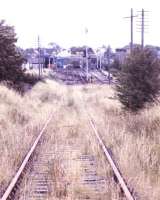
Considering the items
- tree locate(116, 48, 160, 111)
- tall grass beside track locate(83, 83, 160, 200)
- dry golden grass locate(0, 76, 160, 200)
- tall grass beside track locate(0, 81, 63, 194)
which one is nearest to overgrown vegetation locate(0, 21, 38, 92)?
tall grass beside track locate(0, 81, 63, 194)

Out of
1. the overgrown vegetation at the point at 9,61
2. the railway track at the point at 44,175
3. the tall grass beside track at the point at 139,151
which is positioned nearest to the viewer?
the railway track at the point at 44,175

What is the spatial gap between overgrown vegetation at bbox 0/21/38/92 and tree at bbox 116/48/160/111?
14.4m

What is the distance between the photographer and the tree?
25.5 metres

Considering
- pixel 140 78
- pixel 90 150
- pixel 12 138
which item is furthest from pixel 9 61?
pixel 90 150

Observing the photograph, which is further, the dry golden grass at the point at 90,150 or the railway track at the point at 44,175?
the dry golden grass at the point at 90,150

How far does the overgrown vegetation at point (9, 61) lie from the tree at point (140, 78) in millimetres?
14363

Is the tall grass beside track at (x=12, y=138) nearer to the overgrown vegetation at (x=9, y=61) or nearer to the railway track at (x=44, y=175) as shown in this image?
the railway track at (x=44, y=175)

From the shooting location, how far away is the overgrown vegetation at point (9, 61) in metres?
39.8

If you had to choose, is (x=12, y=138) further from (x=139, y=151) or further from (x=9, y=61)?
(x=9, y=61)

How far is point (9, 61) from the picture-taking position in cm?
3988

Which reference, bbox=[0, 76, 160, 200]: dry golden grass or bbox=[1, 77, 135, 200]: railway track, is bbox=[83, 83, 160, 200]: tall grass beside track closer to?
bbox=[0, 76, 160, 200]: dry golden grass

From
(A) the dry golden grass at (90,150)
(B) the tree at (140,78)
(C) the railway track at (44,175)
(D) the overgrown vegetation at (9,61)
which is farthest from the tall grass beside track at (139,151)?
(D) the overgrown vegetation at (9,61)

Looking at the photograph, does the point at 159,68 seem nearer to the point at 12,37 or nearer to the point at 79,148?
the point at 79,148

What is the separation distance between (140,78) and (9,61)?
16056mm
